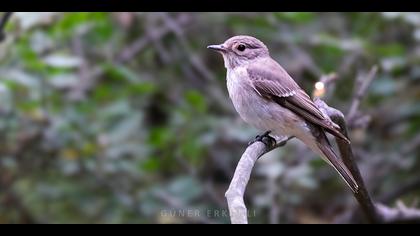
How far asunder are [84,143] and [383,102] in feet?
9.24

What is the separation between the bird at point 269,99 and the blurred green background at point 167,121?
3.08 ft

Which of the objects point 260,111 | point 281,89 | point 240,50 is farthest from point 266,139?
point 240,50

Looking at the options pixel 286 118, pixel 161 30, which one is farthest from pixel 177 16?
pixel 286 118

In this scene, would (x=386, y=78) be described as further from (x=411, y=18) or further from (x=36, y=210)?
(x=36, y=210)

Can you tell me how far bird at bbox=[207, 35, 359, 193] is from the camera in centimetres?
405

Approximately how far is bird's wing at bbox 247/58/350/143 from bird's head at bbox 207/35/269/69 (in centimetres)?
7

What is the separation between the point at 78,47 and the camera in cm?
642

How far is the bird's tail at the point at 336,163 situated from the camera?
3.63m

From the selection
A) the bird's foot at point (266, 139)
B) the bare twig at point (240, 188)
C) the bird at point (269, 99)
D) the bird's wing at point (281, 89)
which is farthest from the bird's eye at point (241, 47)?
the bare twig at point (240, 188)

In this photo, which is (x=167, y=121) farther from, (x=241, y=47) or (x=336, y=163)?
(x=336, y=163)

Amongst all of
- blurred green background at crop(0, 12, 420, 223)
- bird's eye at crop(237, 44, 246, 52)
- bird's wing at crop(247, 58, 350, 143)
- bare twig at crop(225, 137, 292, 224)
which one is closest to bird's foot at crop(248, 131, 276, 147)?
bird's wing at crop(247, 58, 350, 143)

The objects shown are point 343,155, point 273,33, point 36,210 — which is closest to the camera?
point 343,155

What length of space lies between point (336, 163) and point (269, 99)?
2.19 ft

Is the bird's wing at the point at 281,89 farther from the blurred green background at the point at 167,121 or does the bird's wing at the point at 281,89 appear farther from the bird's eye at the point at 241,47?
the blurred green background at the point at 167,121
